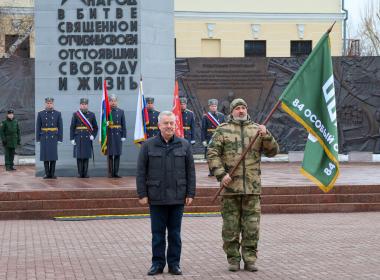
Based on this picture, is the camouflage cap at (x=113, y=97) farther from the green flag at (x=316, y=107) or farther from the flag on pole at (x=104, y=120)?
the green flag at (x=316, y=107)

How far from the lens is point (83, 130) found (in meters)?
18.7

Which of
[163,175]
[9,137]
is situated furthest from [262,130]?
[9,137]

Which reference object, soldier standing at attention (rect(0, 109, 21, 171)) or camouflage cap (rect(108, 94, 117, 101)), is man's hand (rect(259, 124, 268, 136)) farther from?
soldier standing at attention (rect(0, 109, 21, 171))

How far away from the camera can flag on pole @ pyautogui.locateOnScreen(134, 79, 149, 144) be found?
59.7ft

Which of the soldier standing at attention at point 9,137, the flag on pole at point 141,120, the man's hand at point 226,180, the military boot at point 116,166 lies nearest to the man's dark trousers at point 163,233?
the man's hand at point 226,180

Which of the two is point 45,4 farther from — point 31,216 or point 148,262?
point 148,262

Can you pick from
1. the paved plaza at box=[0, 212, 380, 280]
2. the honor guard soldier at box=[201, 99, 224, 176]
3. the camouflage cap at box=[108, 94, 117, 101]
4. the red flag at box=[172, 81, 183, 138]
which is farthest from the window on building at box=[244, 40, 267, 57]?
the paved plaza at box=[0, 212, 380, 280]

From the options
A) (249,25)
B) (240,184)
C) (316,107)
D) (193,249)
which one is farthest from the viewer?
(249,25)

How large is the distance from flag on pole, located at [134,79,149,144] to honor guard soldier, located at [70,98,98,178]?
1131 millimetres

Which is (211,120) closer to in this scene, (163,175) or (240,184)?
(240,184)

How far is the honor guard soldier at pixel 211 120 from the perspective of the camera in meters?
19.7

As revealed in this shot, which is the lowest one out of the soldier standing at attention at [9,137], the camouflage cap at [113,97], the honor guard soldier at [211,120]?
the soldier standing at attention at [9,137]

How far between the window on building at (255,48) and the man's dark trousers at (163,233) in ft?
109

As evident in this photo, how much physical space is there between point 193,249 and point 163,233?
1973 millimetres
